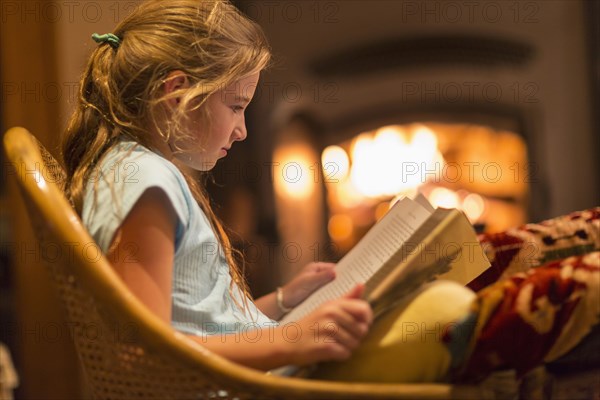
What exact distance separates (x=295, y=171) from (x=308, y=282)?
1.86 m

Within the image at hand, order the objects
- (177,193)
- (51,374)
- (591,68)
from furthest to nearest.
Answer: (591,68)
(51,374)
(177,193)

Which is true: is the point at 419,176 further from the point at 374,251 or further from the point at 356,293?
the point at 356,293

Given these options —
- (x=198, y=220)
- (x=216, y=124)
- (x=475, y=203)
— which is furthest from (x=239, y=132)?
(x=475, y=203)

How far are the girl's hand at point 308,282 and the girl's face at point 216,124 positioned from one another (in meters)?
0.18

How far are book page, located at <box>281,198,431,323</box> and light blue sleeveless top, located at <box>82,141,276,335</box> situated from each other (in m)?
0.09

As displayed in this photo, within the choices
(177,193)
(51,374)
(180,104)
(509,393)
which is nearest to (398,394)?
(509,393)

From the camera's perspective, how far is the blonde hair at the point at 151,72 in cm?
88

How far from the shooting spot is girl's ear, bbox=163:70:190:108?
0.88 meters

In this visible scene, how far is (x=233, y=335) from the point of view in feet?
2.37

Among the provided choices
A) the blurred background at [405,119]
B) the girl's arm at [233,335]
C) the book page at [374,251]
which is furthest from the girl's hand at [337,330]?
the blurred background at [405,119]

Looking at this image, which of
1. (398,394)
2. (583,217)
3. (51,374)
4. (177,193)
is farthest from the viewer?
(51,374)

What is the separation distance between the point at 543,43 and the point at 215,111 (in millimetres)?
2125

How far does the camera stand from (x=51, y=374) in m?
2.24

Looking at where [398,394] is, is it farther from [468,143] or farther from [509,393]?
[468,143]
